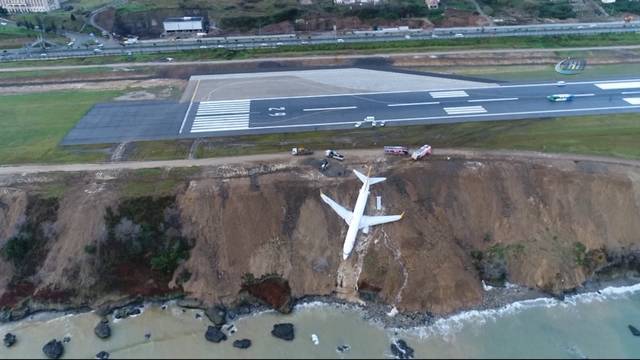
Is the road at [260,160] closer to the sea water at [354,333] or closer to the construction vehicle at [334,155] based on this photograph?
the construction vehicle at [334,155]

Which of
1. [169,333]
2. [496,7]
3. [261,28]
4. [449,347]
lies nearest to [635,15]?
[496,7]

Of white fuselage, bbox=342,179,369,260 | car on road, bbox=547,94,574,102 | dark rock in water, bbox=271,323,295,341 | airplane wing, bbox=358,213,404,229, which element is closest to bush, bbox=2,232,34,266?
dark rock in water, bbox=271,323,295,341

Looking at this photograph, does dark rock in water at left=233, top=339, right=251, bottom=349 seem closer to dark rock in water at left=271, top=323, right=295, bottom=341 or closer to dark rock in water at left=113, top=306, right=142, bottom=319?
dark rock in water at left=271, top=323, right=295, bottom=341

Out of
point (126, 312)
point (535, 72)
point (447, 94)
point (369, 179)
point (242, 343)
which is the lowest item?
point (242, 343)

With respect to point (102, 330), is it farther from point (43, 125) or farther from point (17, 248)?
point (43, 125)

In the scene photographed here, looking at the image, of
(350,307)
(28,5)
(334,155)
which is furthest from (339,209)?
(28,5)

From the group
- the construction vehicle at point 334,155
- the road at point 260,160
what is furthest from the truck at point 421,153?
A: the construction vehicle at point 334,155
